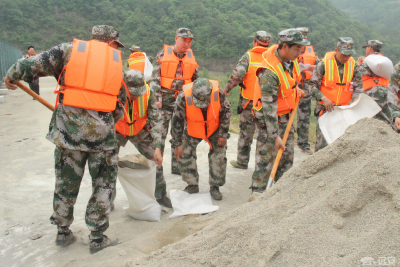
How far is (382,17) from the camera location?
2067 inches

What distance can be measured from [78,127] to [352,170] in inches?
86.5

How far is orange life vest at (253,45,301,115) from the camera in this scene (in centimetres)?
348

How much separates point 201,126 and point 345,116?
1691mm

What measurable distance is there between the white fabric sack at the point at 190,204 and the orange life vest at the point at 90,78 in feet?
5.40

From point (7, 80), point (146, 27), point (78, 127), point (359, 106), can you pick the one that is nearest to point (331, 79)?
point (359, 106)

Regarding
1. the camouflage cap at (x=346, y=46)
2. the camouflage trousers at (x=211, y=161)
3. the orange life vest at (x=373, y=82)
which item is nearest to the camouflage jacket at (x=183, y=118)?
the camouflage trousers at (x=211, y=161)

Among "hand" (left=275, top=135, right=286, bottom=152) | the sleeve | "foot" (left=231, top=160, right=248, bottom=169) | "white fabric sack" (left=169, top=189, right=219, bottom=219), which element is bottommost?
"foot" (left=231, top=160, right=248, bottom=169)

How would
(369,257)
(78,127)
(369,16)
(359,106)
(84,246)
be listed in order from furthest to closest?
(369,16)
(359,106)
(84,246)
(78,127)
(369,257)

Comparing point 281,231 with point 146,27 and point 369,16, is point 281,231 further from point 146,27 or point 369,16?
point 369,16

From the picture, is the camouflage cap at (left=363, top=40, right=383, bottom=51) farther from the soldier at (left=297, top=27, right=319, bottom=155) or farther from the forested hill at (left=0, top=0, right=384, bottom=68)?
the forested hill at (left=0, top=0, right=384, bottom=68)

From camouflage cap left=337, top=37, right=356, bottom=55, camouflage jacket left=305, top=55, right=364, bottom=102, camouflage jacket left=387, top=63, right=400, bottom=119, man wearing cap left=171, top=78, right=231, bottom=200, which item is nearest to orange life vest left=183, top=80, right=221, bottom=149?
man wearing cap left=171, top=78, right=231, bottom=200

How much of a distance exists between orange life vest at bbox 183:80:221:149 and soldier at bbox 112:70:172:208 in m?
0.52

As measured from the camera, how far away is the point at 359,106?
3604 mm

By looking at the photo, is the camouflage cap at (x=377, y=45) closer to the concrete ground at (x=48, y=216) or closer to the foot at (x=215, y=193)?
the concrete ground at (x=48, y=216)
